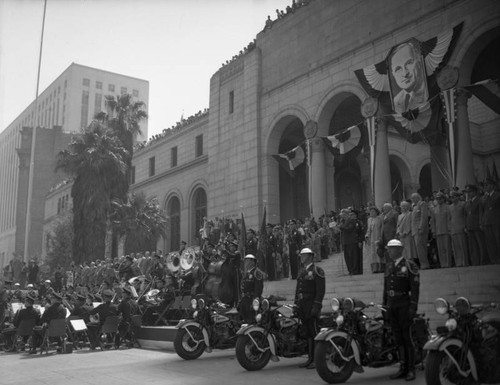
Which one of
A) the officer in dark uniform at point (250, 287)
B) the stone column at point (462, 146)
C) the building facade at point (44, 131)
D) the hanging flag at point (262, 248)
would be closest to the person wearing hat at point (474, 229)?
the stone column at point (462, 146)

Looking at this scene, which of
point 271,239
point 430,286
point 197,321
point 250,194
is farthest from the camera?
point 250,194

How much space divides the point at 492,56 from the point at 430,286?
36.6ft

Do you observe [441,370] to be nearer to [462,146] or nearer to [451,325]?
[451,325]

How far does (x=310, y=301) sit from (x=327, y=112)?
50.4ft

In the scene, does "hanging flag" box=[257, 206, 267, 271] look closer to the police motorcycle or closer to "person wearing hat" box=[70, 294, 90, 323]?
"person wearing hat" box=[70, 294, 90, 323]

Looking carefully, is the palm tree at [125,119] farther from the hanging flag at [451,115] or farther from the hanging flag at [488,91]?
the hanging flag at [488,91]

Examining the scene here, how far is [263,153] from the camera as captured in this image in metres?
25.3

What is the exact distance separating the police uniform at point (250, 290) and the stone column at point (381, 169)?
1000cm

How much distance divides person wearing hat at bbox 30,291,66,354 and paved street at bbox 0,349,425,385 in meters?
1.57

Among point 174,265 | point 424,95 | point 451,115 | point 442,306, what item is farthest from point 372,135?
point 442,306

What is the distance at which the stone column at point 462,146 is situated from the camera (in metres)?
15.8

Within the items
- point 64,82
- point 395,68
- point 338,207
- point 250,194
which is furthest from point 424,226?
point 64,82

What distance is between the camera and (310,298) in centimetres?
855

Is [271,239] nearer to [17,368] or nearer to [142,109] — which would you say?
[17,368]
